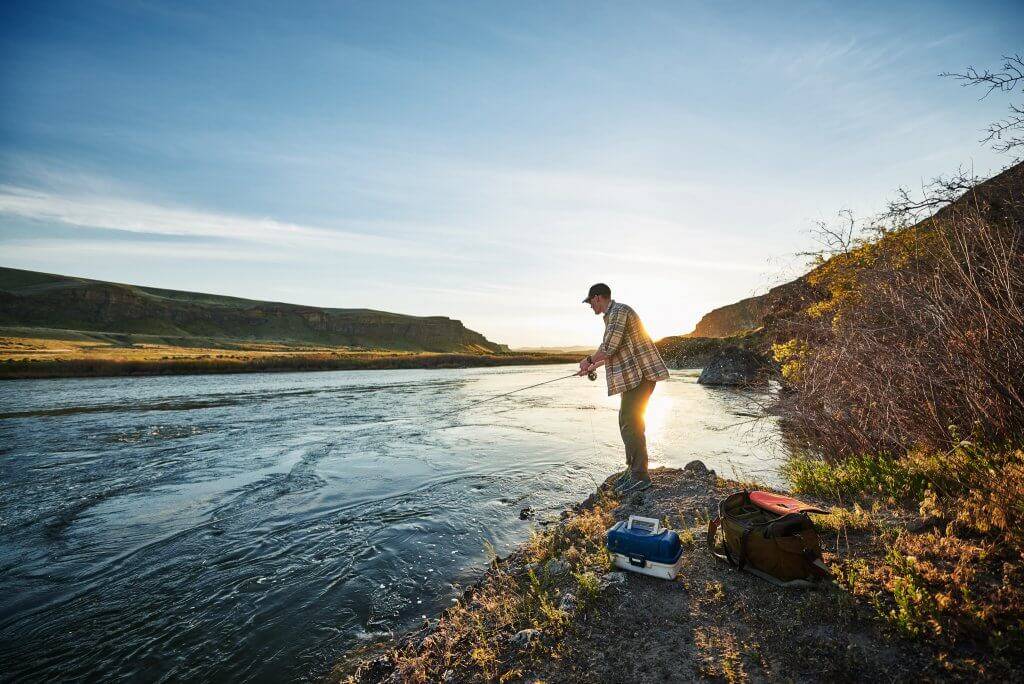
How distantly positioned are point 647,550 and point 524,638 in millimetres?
1498

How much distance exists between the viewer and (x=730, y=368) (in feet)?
108

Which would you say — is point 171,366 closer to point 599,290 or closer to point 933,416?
point 599,290

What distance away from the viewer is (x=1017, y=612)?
2.86 m

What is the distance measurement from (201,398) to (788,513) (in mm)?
31405

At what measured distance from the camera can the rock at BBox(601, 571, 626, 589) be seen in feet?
14.0

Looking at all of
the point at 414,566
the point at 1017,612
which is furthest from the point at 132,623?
→ the point at 1017,612

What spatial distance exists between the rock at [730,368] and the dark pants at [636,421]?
1063 inches

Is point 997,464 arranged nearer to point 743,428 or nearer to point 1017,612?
point 1017,612

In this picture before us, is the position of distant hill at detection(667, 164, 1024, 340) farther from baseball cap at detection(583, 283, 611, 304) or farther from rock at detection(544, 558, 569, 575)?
rock at detection(544, 558, 569, 575)

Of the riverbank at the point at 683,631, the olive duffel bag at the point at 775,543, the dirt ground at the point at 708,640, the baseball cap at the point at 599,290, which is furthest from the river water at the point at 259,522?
the baseball cap at the point at 599,290

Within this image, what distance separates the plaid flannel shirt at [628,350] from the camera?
7.19 metres

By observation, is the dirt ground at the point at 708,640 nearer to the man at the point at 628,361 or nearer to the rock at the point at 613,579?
the rock at the point at 613,579

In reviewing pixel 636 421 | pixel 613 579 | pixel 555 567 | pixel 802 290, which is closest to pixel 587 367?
pixel 636 421

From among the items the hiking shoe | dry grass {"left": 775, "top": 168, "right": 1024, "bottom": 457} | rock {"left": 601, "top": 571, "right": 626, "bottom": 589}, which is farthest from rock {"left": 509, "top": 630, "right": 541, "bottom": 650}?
dry grass {"left": 775, "top": 168, "right": 1024, "bottom": 457}
